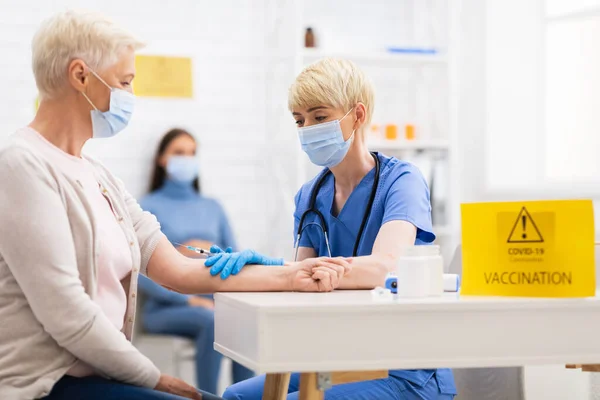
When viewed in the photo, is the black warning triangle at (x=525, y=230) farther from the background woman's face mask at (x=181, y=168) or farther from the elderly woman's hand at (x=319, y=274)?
the background woman's face mask at (x=181, y=168)

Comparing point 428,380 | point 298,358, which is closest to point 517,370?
point 428,380

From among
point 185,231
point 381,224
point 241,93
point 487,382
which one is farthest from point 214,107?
point 487,382

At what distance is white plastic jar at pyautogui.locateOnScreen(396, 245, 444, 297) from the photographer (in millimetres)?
1578

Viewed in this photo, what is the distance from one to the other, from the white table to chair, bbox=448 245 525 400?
71 cm

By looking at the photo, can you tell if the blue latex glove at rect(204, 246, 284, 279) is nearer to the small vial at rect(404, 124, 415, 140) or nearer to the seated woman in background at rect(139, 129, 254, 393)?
the seated woman in background at rect(139, 129, 254, 393)

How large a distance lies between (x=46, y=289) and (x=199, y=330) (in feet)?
8.22

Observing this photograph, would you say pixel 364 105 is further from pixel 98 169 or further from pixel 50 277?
pixel 50 277

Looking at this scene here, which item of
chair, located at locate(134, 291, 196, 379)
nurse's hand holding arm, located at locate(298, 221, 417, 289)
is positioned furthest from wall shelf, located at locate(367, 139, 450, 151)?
nurse's hand holding arm, located at locate(298, 221, 417, 289)

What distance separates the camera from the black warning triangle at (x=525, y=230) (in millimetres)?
1582

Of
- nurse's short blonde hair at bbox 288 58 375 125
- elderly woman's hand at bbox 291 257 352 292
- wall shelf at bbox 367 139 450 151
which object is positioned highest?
nurse's short blonde hair at bbox 288 58 375 125

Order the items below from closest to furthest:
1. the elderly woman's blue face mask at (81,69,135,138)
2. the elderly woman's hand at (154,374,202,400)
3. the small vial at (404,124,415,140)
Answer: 1. the elderly woman's hand at (154,374,202,400)
2. the elderly woman's blue face mask at (81,69,135,138)
3. the small vial at (404,124,415,140)

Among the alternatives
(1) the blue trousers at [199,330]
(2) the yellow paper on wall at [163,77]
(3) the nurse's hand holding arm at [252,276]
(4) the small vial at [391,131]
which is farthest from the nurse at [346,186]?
(2) the yellow paper on wall at [163,77]

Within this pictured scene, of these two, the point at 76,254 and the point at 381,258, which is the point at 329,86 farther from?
the point at 76,254

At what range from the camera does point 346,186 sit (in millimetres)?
2314
